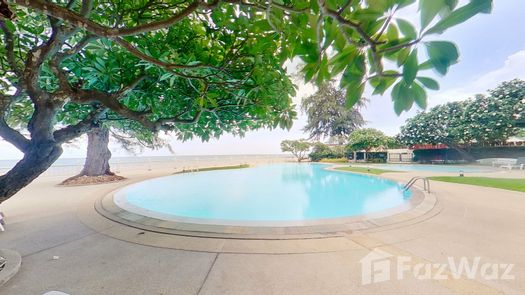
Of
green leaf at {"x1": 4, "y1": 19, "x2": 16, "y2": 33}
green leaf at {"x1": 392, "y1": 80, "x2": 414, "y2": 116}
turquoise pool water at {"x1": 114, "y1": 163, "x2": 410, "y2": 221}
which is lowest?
turquoise pool water at {"x1": 114, "y1": 163, "x2": 410, "y2": 221}

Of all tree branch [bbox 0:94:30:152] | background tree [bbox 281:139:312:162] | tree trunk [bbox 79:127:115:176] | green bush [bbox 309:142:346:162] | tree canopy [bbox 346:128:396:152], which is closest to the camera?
tree branch [bbox 0:94:30:152]

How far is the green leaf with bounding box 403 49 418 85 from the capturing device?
0.78m

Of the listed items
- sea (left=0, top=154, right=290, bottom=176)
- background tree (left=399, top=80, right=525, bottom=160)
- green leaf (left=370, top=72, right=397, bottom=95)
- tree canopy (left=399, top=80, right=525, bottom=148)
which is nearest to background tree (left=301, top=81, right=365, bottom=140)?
background tree (left=399, top=80, right=525, bottom=160)

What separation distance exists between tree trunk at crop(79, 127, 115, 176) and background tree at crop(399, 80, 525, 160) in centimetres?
2690

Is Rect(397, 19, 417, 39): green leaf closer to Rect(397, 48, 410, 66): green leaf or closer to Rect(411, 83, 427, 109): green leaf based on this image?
Rect(397, 48, 410, 66): green leaf

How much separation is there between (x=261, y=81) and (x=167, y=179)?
41.5 ft

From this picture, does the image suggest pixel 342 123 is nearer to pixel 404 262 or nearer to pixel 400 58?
pixel 404 262

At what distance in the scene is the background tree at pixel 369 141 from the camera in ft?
72.1

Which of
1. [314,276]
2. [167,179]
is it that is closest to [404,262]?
[314,276]

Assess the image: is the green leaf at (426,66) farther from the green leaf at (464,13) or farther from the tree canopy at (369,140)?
the tree canopy at (369,140)

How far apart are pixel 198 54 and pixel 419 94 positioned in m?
2.65

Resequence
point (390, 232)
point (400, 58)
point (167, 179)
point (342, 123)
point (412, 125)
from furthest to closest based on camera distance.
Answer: point (342, 123) → point (412, 125) → point (167, 179) → point (390, 232) → point (400, 58)

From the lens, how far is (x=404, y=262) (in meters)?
2.89

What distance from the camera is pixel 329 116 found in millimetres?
30141
